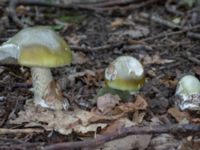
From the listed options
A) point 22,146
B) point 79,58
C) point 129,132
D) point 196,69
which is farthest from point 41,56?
point 196,69

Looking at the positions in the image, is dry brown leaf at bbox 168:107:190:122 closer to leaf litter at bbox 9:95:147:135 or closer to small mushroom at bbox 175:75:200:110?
small mushroom at bbox 175:75:200:110

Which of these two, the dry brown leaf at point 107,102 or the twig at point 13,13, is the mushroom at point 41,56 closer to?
the dry brown leaf at point 107,102

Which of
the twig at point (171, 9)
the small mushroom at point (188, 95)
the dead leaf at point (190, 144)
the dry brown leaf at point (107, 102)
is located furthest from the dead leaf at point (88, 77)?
the twig at point (171, 9)

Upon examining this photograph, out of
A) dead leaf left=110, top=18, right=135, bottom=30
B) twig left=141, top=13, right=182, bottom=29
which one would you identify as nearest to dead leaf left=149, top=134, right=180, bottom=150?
twig left=141, top=13, right=182, bottom=29

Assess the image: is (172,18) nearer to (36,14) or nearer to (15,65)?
(36,14)

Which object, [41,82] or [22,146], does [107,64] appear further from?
[22,146]

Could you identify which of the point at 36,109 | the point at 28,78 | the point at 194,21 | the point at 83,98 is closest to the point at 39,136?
the point at 36,109
